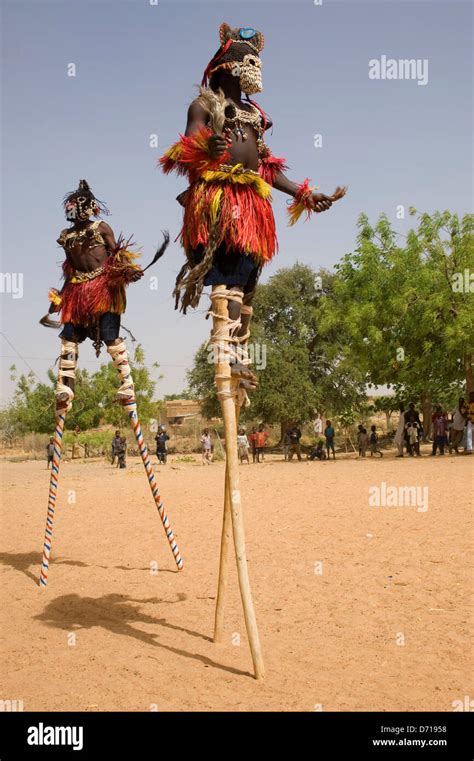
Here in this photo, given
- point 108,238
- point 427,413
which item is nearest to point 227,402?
point 108,238

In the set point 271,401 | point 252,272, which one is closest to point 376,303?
Answer: point 271,401

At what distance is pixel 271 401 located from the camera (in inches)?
1460

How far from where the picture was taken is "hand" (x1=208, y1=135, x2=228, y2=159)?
426 cm

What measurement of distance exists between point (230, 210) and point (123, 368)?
2938 millimetres

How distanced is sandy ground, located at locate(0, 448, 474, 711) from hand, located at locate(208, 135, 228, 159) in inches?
128

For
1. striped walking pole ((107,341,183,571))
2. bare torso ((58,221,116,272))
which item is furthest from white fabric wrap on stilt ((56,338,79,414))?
bare torso ((58,221,116,272))

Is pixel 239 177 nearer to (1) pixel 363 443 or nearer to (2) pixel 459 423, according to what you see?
(2) pixel 459 423

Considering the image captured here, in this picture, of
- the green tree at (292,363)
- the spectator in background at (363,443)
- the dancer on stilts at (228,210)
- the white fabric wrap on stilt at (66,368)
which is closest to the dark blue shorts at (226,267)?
the dancer on stilts at (228,210)

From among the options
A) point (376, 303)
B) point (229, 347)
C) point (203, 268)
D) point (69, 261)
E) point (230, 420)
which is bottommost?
point (230, 420)

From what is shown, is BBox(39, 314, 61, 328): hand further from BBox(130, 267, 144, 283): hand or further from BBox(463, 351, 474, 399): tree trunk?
BBox(463, 351, 474, 399): tree trunk

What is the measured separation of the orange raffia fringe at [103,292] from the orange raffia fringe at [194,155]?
226 cm

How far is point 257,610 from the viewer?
5.73 m

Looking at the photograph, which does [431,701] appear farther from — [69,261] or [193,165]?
[69,261]

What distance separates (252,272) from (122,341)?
2639 mm
